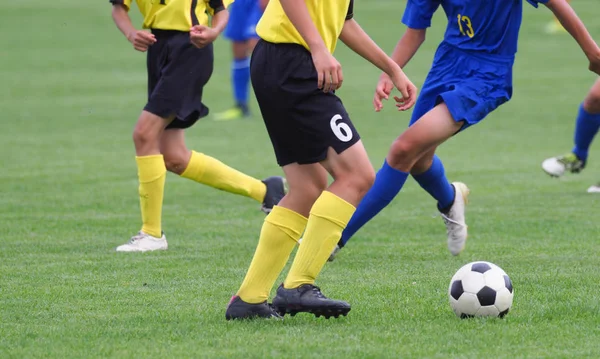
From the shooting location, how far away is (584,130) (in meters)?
9.25

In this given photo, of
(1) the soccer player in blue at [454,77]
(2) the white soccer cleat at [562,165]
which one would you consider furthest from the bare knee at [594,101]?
(1) the soccer player in blue at [454,77]

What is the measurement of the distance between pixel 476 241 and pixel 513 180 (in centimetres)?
318

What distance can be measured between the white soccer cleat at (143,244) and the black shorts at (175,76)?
2.53 ft

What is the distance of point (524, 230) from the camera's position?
7.83 meters

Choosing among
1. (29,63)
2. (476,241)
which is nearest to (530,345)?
(476,241)

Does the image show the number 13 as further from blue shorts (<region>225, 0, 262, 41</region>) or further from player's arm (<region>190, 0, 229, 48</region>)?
blue shorts (<region>225, 0, 262, 41</region>)

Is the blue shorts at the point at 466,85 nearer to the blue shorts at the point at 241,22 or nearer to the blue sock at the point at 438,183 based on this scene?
the blue sock at the point at 438,183

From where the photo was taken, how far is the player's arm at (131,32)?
278 inches

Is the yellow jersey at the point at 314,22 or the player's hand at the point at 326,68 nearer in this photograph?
the player's hand at the point at 326,68

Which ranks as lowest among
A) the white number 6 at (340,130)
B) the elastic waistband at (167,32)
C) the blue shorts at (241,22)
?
the blue shorts at (241,22)

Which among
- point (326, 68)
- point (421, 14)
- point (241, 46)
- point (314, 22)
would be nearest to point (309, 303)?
point (326, 68)

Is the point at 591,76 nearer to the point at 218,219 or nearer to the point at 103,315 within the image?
the point at 218,219

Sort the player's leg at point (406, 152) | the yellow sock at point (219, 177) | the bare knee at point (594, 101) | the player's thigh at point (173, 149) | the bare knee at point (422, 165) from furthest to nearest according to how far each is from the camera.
Result: 1. the bare knee at point (594, 101)
2. the yellow sock at point (219, 177)
3. the player's thigh at point (173, 149)
4. the bare knee at point (422, 165)
5. the player's leg at point (406, 152)

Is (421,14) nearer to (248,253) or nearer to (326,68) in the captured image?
(248,253)
